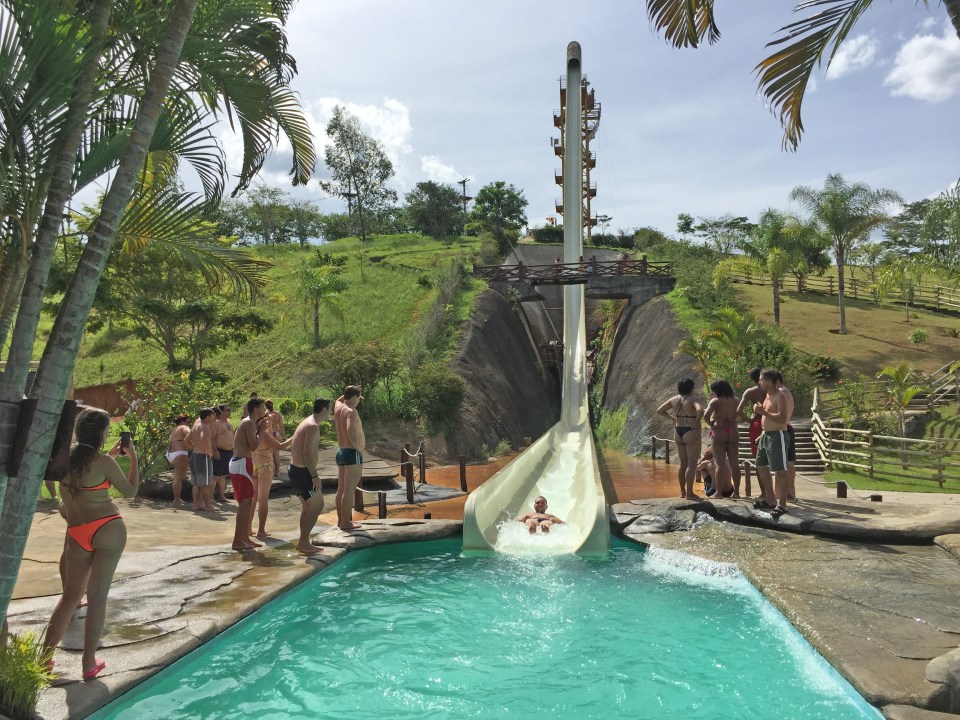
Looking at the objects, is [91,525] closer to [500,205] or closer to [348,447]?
[348,447]

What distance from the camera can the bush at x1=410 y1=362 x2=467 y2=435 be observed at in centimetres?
1986

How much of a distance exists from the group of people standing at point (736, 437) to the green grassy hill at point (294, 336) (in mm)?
13180

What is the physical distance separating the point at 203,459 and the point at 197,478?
0.32m

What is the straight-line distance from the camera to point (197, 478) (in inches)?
413

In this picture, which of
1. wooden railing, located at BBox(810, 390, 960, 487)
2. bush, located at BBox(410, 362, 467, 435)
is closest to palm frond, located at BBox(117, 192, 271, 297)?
wooden railing, located at BBox(810, 390, 960, 487)

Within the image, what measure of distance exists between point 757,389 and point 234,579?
6.58m

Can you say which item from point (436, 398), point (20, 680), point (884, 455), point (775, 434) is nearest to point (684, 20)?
point (775, 434)

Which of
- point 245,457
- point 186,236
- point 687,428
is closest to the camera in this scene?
point 186,236

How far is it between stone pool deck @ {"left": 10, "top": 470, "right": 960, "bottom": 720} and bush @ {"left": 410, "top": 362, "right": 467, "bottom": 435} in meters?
9.78

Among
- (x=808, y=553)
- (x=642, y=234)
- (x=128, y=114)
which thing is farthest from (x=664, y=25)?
(x=642, y=234)

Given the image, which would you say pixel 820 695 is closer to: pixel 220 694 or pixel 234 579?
pixel 220 694

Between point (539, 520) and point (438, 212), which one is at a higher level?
point (438, 212)

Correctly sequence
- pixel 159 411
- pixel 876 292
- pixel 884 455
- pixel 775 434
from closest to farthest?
pixel 775 434 → pixel 159 411 → pixel 884 455 → pixel 876 292

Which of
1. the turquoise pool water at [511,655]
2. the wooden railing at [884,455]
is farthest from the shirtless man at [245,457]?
the wooden railing at [884,455]
